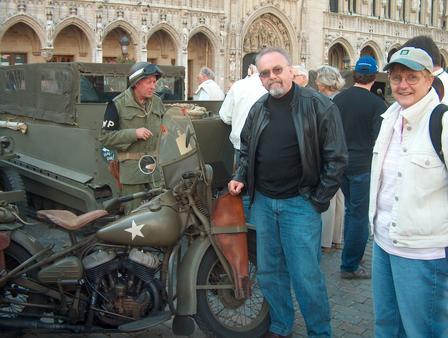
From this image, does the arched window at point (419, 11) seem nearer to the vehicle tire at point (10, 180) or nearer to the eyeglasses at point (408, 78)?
the vehicle tire at point (10, 180)

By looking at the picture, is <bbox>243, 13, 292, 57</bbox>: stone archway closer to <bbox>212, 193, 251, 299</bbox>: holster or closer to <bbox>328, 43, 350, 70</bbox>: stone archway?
<bbox>328, 43, 350, 70</bbox>: stone archway

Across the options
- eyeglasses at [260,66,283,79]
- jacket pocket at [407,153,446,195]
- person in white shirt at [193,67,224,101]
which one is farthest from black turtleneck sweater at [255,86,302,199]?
person in white shirt at [193,67,224,101]

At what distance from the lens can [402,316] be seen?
101 inches

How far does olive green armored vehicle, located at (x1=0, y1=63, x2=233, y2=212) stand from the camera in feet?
21.1

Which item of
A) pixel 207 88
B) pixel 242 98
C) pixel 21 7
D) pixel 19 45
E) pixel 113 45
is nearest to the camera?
pixel 242 98

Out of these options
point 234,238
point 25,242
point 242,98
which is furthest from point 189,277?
point 242,98

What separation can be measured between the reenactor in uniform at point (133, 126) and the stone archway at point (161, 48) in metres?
20.8

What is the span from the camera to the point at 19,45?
69.3ft

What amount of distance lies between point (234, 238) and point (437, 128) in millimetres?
1457

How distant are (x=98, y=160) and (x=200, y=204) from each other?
3.31 m

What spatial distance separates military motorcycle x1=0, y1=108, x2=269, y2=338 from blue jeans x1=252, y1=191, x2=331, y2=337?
126mm

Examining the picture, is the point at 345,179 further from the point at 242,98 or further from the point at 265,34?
the point at 265,34

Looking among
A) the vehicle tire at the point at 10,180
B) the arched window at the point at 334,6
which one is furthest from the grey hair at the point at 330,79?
the arched window at the point at 334,6

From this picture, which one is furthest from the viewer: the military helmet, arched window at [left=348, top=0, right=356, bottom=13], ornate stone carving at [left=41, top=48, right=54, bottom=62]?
arched window at [left=348, top=0, right=356, bottom=13]
